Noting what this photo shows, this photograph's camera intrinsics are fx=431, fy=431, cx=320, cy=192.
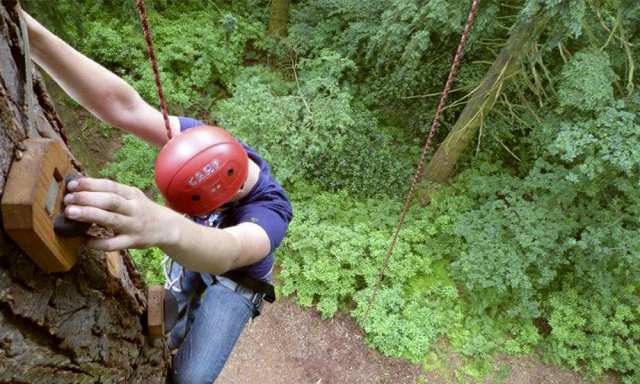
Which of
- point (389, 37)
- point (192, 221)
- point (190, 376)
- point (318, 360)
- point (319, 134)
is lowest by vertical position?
point (318, 360)

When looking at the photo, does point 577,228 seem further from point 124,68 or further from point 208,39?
point 124,68

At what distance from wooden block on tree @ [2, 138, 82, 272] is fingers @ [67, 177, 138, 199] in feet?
0.14

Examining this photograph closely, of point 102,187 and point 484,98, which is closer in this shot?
point 102,187

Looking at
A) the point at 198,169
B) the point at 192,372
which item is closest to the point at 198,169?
the point at 198,169

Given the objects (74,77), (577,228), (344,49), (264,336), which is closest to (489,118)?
(577,228)

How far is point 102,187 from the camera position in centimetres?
94

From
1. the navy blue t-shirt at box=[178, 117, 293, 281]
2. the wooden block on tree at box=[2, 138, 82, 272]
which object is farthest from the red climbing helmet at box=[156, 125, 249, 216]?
the wooden block on tree at box=[2, 138, 82, 272]

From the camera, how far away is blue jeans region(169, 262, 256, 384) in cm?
223

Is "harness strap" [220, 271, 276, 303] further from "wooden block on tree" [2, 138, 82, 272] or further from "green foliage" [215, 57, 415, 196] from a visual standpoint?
"green foliage" [215, 57, 415, 196]

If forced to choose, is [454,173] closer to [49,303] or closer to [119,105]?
[119,105]

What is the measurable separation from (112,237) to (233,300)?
143 cm

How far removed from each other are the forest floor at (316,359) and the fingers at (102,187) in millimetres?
4495

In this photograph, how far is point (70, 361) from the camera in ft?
3.74

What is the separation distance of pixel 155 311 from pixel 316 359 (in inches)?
157
